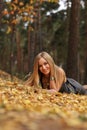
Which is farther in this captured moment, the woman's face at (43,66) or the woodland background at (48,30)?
the woodland background at (48,30)

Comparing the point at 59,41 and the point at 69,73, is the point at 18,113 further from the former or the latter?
the point at 59,41

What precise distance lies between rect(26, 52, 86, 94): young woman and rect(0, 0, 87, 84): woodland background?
5.84m

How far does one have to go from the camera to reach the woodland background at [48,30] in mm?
16203

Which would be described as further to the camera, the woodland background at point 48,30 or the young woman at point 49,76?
the woodland background at point 48,30

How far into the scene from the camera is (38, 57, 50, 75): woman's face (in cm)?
954

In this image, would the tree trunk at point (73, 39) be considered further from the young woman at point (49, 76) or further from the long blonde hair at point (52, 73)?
the long blonde hair at point (52, 73)

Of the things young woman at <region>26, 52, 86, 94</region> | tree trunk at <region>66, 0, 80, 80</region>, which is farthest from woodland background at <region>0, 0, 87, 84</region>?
young woman at <region>26, 52, 86, 94</region>

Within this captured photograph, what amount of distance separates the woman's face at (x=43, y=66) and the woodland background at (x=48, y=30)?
639 cm

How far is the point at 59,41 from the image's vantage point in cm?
3794

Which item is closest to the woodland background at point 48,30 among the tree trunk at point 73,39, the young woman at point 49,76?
the tree trunk at point 73,39

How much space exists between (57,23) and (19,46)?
1641 centimetres

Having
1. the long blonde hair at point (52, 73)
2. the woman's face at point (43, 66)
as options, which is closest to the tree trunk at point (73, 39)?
the long blonde hair at point (52, 73)

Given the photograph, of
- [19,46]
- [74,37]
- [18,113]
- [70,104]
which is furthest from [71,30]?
[19,46]

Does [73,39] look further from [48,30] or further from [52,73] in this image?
[48,30]
